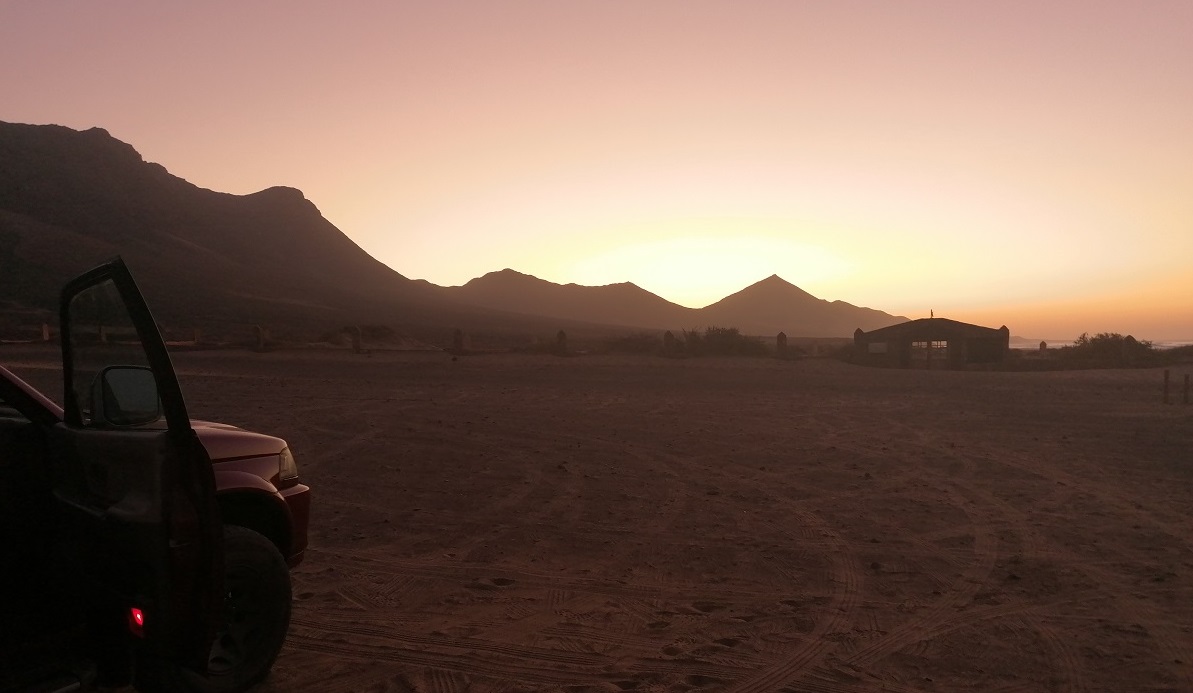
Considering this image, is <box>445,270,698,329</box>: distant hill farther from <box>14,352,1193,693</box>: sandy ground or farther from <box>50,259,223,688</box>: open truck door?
<box>50,259,223,688</box>: open truck door

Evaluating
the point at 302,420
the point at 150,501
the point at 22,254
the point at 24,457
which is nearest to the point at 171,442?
the point at 150,501

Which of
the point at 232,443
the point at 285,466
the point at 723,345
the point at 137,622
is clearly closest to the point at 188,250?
the point at 723,345

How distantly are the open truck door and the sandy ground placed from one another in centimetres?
130

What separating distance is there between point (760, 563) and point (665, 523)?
1.43 meters

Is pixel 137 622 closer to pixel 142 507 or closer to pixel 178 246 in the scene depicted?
pixel 142 507

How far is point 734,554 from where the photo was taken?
6.58 m

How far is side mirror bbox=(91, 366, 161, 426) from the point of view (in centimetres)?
331

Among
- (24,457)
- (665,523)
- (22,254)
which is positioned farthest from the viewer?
(22,254)

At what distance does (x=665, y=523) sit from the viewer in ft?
25.0

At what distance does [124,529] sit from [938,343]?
42971 mm

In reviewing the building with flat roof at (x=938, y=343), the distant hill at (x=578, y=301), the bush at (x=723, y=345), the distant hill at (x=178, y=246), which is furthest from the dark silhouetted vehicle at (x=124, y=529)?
the distant hill at (x=578, y=301)

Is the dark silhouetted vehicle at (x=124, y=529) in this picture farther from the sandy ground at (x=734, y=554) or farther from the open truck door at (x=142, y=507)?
the sandy ground at (x=734, y=554)

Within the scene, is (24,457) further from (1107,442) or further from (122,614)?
(1107,442)

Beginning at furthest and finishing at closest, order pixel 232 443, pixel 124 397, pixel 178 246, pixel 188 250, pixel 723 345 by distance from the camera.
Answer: pixel 188 250
pixel 178 246
pixel 723 345
pixel 232 443
pixel 124 397
